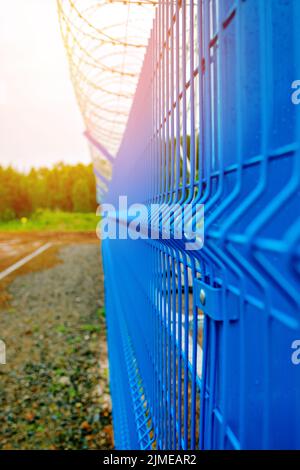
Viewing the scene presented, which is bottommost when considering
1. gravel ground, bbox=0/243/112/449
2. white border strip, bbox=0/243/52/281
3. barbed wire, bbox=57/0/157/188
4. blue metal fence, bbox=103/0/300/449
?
gravel ground, bbox=0/243/112/449

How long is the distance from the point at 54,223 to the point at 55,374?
4084 cm

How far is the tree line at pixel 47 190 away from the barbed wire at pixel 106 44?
47.5 meters

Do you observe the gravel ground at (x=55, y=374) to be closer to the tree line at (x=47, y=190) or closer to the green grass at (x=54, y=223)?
the green grass at (x=54, y=223)

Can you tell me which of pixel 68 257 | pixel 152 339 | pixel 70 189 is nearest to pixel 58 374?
pixel 152 339

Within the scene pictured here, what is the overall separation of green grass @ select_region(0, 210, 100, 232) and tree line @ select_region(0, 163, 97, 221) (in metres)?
3.21

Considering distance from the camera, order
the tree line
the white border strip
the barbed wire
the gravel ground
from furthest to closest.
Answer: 1. the tree line
2. the white border strip
3. the gravel ground
4. the barbed wire

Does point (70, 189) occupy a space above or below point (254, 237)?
above

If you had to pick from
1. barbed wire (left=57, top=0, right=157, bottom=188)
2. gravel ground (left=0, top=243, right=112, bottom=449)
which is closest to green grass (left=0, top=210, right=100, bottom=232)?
gravel ground (left=0, top=243, right=112, bottom=449)

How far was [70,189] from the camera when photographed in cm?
5609

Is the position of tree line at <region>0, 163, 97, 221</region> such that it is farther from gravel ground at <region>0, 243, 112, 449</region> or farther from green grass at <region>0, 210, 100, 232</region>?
gravel ground at <region>0, 243, 112, 449</region>

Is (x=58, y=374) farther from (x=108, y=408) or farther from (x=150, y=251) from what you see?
(x=150, y=251)

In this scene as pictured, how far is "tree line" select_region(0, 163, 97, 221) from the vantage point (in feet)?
169

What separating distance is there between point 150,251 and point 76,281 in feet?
38.1

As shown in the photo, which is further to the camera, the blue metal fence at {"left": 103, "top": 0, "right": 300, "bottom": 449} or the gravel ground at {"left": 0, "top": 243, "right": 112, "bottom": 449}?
the gravel ground at {"left": 0, "top": 243, "right": 112, "bottom": 449}
